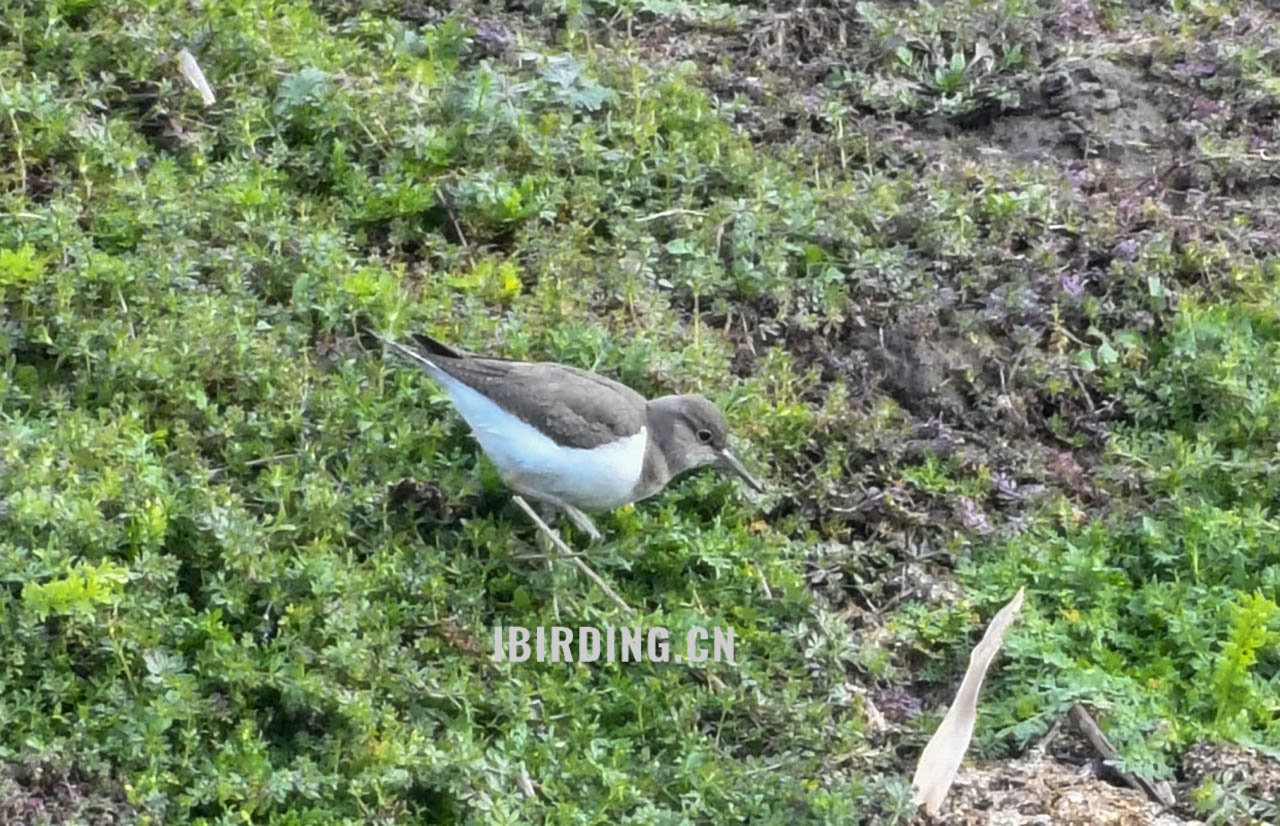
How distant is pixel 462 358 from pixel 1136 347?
274 cm

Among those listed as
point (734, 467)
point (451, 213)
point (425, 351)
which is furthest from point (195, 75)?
point (734, 467)

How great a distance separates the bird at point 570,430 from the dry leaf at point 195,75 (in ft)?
6.39

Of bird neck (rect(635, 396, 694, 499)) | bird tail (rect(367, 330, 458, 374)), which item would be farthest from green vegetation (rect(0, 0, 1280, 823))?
bird tail (rect(367, 330, 458, 374))

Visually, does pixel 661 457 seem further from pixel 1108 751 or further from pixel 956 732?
pixel 1108 751

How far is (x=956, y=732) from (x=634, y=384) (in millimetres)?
1862

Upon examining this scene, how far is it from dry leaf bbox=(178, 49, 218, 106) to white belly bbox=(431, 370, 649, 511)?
2231mm

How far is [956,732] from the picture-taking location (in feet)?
17.6

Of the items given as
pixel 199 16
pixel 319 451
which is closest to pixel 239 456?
pixel 319 451

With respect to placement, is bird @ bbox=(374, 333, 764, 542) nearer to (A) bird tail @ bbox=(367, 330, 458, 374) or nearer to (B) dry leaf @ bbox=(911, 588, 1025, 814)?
(A) bird tail @ bbox=(367, 330, 458, 374)

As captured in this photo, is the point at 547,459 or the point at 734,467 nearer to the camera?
the point at 547,459

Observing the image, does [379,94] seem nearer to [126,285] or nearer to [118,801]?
[126,285]

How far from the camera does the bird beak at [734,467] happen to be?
6148 mm

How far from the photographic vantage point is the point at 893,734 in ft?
18.0

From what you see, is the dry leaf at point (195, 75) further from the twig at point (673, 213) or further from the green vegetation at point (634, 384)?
the twig at point (673, 213)
